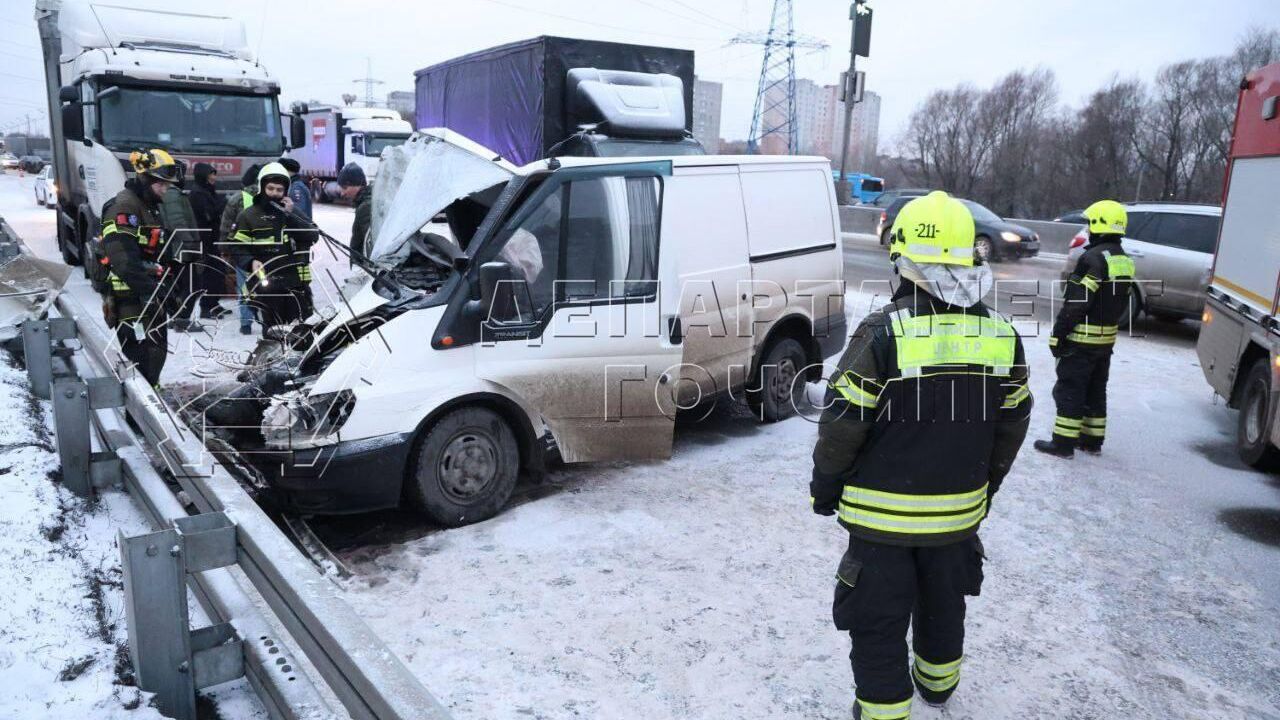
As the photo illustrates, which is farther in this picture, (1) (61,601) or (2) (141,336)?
(2) (141,336)

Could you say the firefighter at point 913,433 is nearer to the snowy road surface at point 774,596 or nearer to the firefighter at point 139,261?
the snowy road surface at point 774,596

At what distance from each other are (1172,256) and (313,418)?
451 inches

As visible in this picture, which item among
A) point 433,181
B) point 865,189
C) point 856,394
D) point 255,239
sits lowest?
point 856,394

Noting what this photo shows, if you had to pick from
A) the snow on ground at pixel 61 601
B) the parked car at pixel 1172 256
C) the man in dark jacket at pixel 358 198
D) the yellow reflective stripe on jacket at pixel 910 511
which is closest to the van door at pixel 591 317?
the snow on ground at pixel 61 601

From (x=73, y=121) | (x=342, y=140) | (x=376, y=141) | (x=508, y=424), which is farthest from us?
(x=342, y=140)

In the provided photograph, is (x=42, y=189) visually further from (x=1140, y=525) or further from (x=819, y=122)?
(x=819, y=122)

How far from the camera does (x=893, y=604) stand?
10.3 feet

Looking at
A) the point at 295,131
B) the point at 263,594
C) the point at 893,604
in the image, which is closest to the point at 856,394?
the point at 893,604

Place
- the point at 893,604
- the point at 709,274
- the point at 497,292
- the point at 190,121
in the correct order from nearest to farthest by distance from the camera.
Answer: the point at 893,604
the point at 497,292
the point at 709,274
the point at 190,121

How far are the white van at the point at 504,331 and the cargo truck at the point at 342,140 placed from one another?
23.4 metres

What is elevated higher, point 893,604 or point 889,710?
point 893,604

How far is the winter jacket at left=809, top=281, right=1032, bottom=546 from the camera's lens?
9.91 ft

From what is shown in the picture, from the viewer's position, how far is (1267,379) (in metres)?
6.39

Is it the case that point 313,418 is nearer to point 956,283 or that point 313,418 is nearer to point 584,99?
point 956,283
